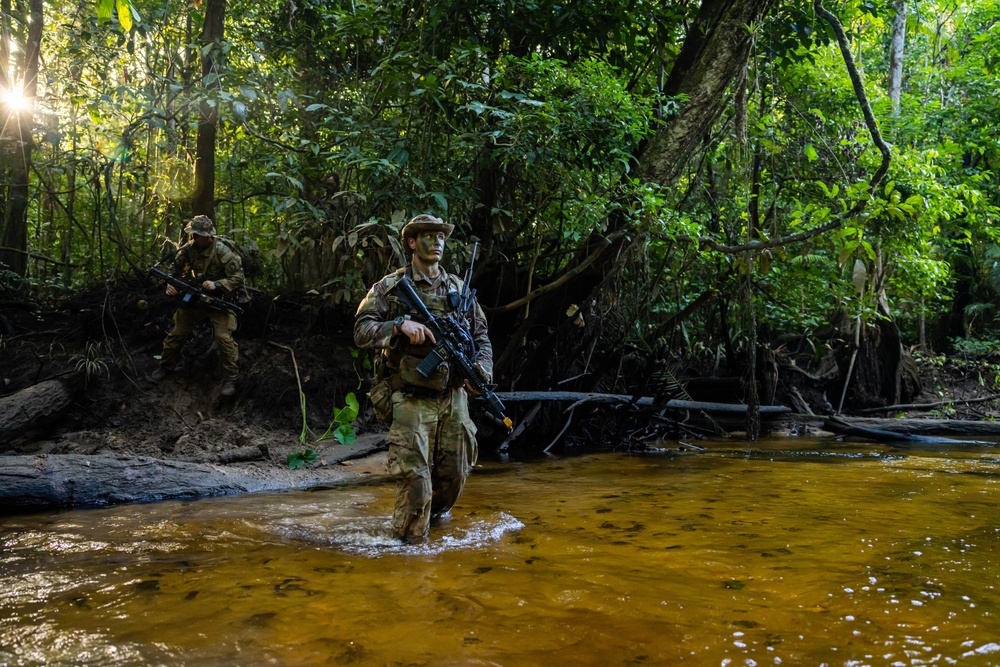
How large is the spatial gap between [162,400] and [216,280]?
4.77 ft

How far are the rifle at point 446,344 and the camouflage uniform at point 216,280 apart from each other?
410 centimetres

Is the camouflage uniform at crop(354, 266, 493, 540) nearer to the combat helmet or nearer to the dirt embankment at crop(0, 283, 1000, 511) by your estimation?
the combat helmet

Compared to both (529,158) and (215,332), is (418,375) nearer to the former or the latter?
(529,158)

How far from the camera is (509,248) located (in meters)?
8.39

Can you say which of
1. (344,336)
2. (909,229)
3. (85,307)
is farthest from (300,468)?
(909,229)

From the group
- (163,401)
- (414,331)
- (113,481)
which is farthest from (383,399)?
(163,401)

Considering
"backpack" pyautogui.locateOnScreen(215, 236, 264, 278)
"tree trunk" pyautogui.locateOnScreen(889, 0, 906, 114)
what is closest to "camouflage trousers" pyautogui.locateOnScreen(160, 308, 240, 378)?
"backpack" pyautogui.locateOnScreen(215, 236, 264, 278)

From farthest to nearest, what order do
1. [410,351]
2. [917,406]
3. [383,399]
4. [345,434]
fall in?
1. [917,406]
2. [345,434]
3. [383,399]
4. [410,351]

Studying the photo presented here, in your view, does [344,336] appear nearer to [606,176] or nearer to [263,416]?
[263,416]

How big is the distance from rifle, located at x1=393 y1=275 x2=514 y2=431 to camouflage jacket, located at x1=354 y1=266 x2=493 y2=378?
8 cm

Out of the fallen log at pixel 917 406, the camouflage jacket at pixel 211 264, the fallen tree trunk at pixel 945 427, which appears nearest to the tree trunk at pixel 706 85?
the camouflage jacket at pixel 211 264

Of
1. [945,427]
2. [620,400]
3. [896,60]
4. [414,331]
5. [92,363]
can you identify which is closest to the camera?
[414,331]

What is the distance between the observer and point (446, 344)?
4.33 m

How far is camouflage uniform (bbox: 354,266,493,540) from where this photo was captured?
420 cm
